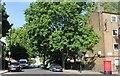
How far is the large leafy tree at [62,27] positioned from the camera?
53.7m

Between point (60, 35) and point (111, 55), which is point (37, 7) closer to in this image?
point (60, 35)

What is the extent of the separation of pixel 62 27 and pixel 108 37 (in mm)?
8276

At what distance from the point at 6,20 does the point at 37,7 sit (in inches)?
240

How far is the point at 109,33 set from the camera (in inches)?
2270

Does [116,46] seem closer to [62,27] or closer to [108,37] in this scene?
[108,37]

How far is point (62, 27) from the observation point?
55375 mm

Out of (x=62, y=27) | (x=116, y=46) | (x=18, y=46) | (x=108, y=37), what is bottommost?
(x=116, y=46)

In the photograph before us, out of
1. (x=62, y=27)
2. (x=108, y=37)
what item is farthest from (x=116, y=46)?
(x=62, y=27)

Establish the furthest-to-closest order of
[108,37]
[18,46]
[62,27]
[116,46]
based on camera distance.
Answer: [18,46] → [116,46] → [108,37] → [62,27]


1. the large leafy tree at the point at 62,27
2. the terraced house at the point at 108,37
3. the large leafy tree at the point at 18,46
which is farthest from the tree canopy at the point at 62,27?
the large leafy tree at the point at 18,46

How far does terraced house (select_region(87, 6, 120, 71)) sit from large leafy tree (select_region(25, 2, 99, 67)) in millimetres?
2480

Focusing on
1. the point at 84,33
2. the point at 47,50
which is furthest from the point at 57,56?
the point at 84,33

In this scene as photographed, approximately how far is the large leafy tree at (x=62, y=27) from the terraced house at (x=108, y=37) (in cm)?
248

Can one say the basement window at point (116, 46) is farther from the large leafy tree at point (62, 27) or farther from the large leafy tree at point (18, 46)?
the large leafy tree at point (18, 46)
